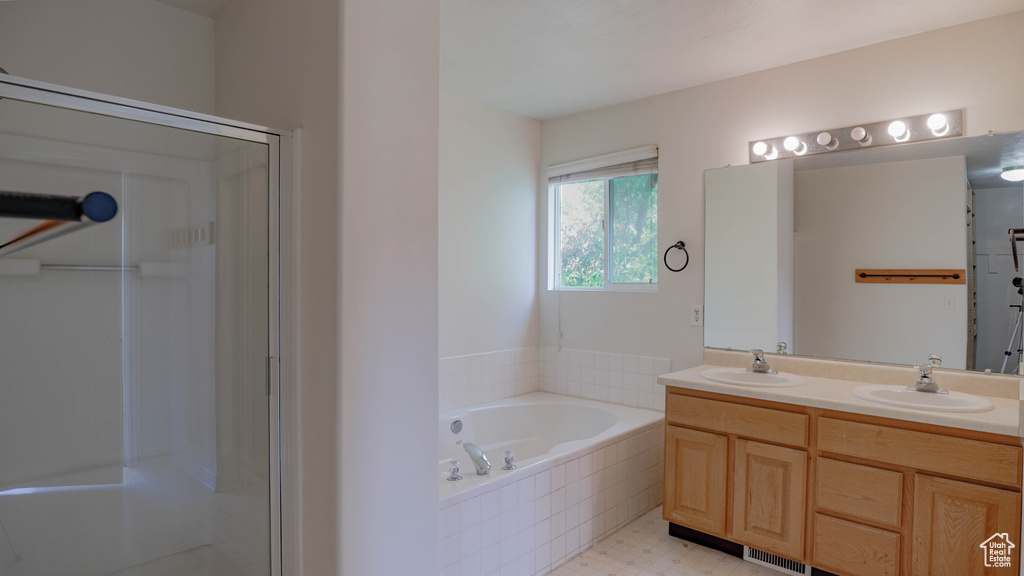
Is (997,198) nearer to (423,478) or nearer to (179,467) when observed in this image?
(423,478)

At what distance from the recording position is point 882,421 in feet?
7.07

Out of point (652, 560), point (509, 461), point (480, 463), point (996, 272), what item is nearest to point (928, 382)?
point (996, 272)

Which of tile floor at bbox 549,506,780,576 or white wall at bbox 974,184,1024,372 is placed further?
tile floor at bbox 549,506,780,576

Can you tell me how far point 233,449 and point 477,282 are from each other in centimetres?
208

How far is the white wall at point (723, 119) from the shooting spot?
7.95 feet

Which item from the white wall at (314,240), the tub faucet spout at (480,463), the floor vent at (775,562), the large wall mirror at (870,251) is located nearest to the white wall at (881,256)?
the large wall mirror at (870,251)

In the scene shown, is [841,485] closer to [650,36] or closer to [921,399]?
[921,399]

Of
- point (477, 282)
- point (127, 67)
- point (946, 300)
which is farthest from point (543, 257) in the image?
→ point (127, 67)

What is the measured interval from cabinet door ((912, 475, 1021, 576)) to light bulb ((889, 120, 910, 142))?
1.55 m

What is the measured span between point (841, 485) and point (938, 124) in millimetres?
1687

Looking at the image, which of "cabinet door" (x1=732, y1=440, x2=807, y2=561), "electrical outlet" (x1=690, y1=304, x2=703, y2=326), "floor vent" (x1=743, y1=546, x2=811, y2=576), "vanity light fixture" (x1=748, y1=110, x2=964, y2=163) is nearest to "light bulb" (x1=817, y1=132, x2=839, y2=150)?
"vanity light fixture" (x1=748, y1=110, x2=964, y2=163)

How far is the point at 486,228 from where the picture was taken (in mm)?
3709

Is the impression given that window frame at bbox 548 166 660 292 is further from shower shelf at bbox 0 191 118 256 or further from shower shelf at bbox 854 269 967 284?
shower shelf at bbox 0 191 118 256

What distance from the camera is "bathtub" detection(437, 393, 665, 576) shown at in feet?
7.30
